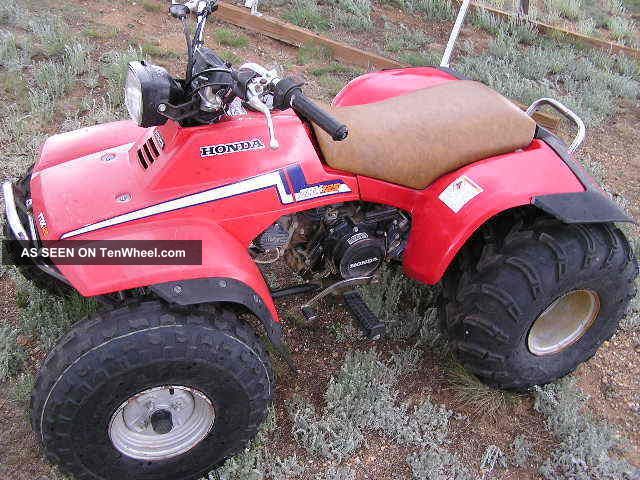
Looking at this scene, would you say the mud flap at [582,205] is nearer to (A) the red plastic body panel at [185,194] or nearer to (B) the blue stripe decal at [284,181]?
(A) the red plastic body panel at [185,194]

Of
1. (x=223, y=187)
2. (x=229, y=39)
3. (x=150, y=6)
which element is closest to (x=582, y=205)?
(x=223, y=187)

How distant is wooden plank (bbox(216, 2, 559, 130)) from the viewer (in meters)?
6.34

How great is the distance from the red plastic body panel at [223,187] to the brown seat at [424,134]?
62mm

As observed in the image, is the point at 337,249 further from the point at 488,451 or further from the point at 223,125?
the point at 488,451

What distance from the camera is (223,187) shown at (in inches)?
95.7

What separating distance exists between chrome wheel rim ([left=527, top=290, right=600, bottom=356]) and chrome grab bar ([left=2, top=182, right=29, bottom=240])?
2.38m

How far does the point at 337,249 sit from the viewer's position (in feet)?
9.26

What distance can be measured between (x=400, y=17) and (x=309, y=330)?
5445 millimetres

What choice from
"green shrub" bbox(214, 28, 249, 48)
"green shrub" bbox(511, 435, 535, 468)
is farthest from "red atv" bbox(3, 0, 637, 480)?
"green shrub" bbox(214, 28, 249, 48)

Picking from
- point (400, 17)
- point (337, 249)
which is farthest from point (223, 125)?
point (400, 17)

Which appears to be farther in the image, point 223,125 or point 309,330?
point 309,330

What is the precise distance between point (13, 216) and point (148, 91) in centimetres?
86

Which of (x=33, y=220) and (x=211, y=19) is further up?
(x=33, y=220)

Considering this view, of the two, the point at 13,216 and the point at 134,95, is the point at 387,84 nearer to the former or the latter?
the point at 134,95
